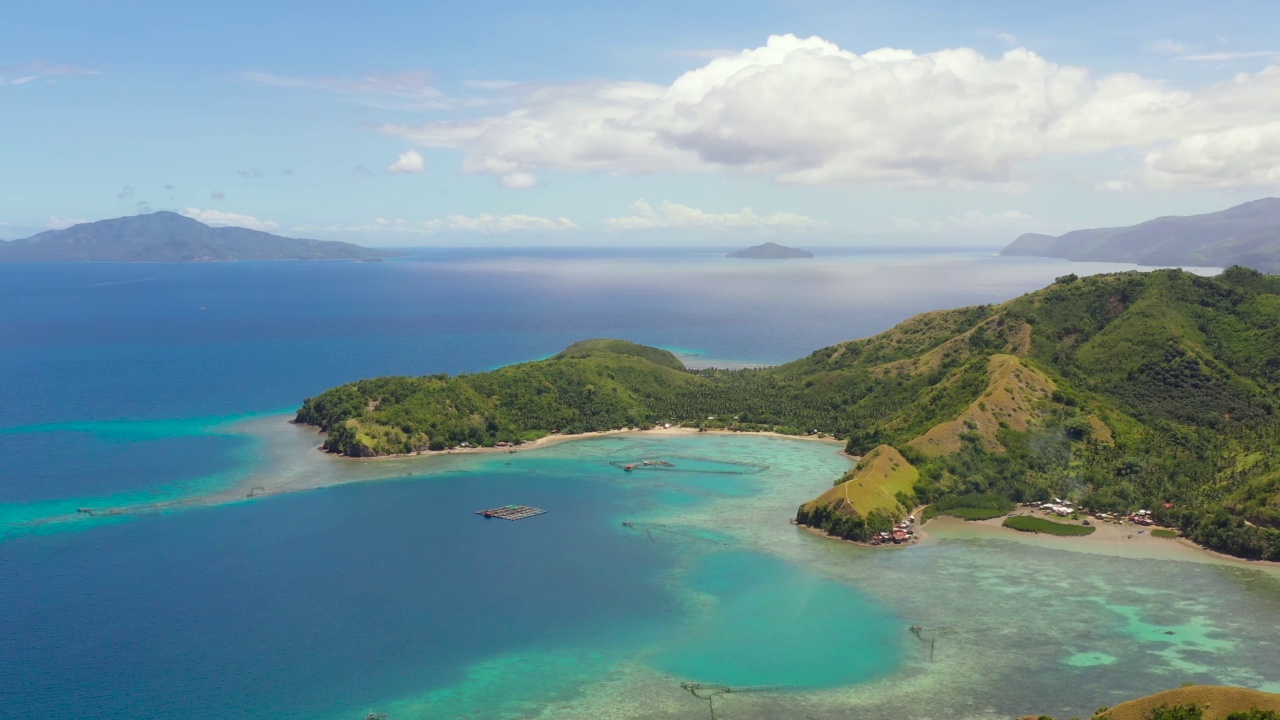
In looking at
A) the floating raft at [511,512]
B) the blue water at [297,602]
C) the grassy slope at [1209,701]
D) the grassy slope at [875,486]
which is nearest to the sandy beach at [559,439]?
the grassy slope at [875,486]

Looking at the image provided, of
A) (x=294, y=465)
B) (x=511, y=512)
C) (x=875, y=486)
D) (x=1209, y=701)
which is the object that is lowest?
(x=511, y=512)

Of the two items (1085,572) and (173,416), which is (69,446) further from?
(1085,572)

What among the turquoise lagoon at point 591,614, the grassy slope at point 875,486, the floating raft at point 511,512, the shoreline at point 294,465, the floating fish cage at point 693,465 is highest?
the grassy slope at point 875,486

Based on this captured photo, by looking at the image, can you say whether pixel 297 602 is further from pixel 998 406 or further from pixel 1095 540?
pixel 998 406

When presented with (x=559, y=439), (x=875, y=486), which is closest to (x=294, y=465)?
(x=559, y=439)

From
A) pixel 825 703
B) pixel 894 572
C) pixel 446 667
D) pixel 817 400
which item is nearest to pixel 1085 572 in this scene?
pixel 894 572

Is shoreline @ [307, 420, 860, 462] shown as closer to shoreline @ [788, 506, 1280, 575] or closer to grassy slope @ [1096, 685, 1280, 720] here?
shoreline @ [788, 506, 1280, 575]

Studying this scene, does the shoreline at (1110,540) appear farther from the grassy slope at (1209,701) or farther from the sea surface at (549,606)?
the grassy slope at (1209,701)
